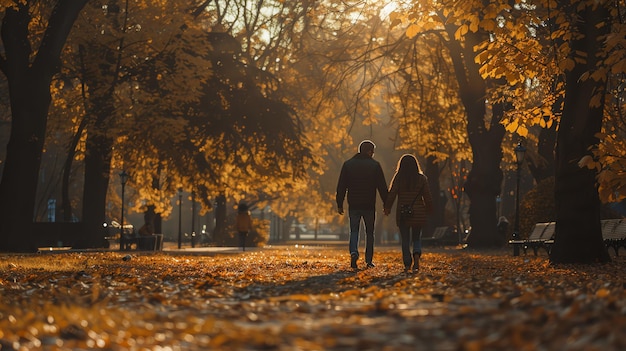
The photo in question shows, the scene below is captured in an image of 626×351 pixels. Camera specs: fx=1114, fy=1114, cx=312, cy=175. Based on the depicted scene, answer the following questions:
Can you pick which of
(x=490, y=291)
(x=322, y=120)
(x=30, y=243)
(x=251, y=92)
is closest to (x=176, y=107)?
(x=251, y=92)

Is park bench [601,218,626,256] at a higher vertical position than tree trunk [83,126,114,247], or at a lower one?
lower

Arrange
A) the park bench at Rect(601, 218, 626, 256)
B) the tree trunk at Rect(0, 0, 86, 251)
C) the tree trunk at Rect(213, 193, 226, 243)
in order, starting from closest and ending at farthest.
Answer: the park bench at Rect(601, 218, 626, 256)
the tree trunk at Rect(0, 0, 86, 251)
the tree trunk at Rect(213, 193, 226, 243)

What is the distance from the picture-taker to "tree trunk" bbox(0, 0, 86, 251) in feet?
89.8

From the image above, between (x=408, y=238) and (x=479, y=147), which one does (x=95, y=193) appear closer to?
(x=479, y=147)

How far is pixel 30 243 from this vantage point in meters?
27.7

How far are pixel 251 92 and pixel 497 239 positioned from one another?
1036 centimetres

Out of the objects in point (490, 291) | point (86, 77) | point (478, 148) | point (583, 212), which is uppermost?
point (86, 77)

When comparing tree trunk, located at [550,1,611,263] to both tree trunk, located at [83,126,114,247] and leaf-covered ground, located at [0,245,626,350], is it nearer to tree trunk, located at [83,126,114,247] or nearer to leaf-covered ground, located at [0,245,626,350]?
leaf-covered ground, located at [0,245,626,350]

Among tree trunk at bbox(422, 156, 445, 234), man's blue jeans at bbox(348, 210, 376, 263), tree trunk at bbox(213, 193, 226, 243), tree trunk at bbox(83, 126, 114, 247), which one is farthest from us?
tree trunk at bbox(213, 193, 226, 243)

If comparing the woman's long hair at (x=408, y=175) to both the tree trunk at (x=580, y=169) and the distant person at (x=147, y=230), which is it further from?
the distant person at (x=147, y=230)

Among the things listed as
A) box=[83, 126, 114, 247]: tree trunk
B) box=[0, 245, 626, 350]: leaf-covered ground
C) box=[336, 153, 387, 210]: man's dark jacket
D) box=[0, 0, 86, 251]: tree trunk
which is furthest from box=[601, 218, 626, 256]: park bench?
box=[83, 126, 114, 247]: tree trunk

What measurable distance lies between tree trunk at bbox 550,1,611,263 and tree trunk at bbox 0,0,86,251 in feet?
45.5

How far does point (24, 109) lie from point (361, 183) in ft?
39.9

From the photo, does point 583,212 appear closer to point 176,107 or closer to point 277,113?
point 176,107
